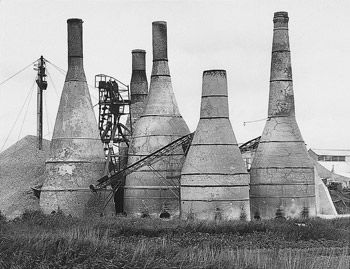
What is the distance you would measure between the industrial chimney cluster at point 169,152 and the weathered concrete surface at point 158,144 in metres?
0.04

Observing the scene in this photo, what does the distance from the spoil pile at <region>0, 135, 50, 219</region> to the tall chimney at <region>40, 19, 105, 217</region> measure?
1.89 meters

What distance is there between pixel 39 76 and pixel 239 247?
16423mm

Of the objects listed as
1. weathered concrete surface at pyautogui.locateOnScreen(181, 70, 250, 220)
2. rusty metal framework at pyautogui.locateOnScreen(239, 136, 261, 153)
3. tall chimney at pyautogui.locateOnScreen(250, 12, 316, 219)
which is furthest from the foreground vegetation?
rusty metal framework at pyautogui.locateOnScreen(239, 136, 261, 153)

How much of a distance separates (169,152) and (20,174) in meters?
7.96

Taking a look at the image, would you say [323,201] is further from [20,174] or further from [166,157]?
[20,174]

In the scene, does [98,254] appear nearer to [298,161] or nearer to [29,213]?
[29,213]

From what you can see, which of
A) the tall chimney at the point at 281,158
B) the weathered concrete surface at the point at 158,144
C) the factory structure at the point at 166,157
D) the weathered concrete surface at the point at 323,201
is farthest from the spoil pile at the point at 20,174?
the weathered concrete surface at the point at 323,201

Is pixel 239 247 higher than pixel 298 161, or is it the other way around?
pixel 298 161

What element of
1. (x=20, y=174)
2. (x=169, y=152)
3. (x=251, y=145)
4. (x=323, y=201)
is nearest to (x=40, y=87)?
(x=20, y=174)

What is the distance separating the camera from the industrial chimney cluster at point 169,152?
36844mm

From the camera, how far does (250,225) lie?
3394cm

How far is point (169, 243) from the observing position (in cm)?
2742

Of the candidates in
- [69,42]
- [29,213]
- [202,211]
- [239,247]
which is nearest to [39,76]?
[69,42]

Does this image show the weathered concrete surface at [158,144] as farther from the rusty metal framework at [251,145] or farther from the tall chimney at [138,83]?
the tall chimney at [138,83]
